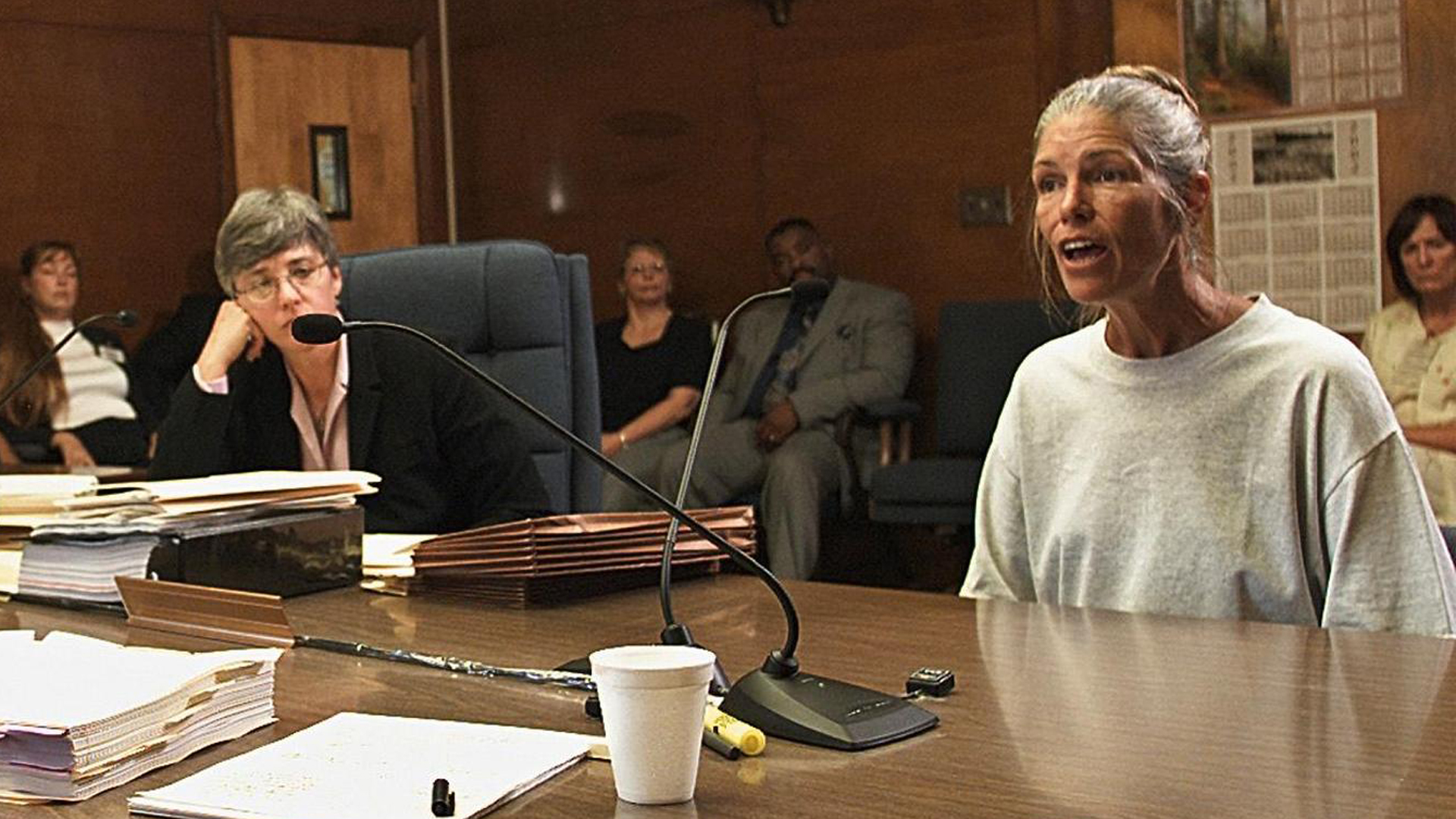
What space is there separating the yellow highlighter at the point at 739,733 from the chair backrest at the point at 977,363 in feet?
13.1

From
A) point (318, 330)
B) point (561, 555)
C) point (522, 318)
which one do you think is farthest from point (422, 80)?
point (318, 330)

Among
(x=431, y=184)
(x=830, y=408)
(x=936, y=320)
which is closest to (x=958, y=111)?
(x=936, y=320)

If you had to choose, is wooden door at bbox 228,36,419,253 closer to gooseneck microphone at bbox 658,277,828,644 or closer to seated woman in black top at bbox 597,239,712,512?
seated woman in black top at bbox 597,239,712,512

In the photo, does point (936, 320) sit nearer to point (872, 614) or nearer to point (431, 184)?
point (431, 184)

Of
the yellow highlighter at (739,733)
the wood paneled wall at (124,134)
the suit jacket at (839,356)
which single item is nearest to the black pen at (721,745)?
the yellow highlighter at (739,733)

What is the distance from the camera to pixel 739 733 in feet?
3.95

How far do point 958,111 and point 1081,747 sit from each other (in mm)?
4663

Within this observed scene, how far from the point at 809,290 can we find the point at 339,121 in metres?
5.52

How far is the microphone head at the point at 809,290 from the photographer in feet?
5.07

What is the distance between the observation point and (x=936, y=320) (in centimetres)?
576

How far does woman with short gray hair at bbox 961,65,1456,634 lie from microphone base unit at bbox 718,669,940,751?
0.71 meters

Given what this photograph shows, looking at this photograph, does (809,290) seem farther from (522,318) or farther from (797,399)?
(797,399)

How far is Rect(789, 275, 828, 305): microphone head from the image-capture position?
1.54m

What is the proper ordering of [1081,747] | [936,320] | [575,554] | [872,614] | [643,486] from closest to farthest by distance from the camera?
1. [1081,747]
2. [643,486]
3. [872,614]
4. [575,554]
5. [936,320]
